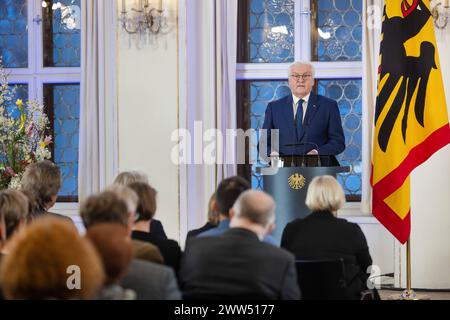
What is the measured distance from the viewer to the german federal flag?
6332mm

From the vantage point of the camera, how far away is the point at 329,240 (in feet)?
14.5

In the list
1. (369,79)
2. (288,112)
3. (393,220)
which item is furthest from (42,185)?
(369,79)

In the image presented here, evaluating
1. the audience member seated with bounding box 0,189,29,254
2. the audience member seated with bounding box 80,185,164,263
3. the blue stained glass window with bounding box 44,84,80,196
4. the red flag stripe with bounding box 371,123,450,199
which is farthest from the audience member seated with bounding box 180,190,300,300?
the blue stained glass window with bounding box 44,84,80,196

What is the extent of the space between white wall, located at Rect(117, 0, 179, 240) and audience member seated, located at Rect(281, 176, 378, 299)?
129 inches

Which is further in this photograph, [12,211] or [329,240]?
[329,240]

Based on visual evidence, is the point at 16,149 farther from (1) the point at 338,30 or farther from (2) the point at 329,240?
(2) the point at 329,240

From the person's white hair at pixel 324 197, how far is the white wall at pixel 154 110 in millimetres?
3185

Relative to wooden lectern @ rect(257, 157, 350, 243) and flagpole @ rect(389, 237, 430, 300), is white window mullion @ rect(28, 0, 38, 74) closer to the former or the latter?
wooden lectern @ rect(257, 157, 350, 243)

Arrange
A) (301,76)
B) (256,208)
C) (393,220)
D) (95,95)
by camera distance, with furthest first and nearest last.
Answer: (95,95) → (301,76) → (393,220) → (256,208)

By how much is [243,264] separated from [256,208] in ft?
0.89

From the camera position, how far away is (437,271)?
7.33m

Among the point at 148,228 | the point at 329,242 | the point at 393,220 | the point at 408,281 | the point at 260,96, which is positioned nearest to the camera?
the point at 148,228

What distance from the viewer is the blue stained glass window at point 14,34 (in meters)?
8.34

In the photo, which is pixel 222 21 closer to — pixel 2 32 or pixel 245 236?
pixel 2 32
